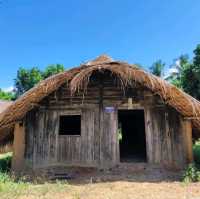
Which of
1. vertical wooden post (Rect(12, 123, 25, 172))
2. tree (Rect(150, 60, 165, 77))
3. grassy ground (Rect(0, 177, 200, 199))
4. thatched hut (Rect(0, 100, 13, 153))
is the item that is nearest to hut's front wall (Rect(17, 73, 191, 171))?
vertical wooden post (Rect(12, 123, 25, 172))

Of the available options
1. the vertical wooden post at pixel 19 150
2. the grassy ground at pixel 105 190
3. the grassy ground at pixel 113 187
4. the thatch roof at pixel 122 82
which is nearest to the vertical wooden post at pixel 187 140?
the thatch roof at pixel 122 82

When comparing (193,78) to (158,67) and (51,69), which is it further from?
(51,69)

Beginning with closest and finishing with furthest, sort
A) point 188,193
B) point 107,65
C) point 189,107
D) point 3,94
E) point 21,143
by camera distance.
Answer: point 188,193 < point 189,107 < point 107,65 < point 21,143 < point 3,94

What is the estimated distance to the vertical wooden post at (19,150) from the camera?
916 cm

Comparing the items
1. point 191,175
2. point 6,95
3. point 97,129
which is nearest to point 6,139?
point 97,129

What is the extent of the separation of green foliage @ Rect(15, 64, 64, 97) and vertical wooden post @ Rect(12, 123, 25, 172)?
26145mm

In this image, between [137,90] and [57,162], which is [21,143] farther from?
[137,90]

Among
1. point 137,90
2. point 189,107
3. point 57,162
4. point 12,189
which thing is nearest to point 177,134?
point 189,107

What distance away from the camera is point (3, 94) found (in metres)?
35.2

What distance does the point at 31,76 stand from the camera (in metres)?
35.2

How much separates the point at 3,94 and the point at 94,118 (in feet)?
96.3

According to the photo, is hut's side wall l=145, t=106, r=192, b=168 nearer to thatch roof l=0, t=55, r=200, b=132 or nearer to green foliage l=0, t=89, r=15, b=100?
thatch roof l=0, t=55, r=200, b=132

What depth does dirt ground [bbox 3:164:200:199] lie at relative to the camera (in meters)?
6.05

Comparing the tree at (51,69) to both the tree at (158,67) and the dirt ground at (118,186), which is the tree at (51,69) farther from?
the dirt ground at (118,186)
